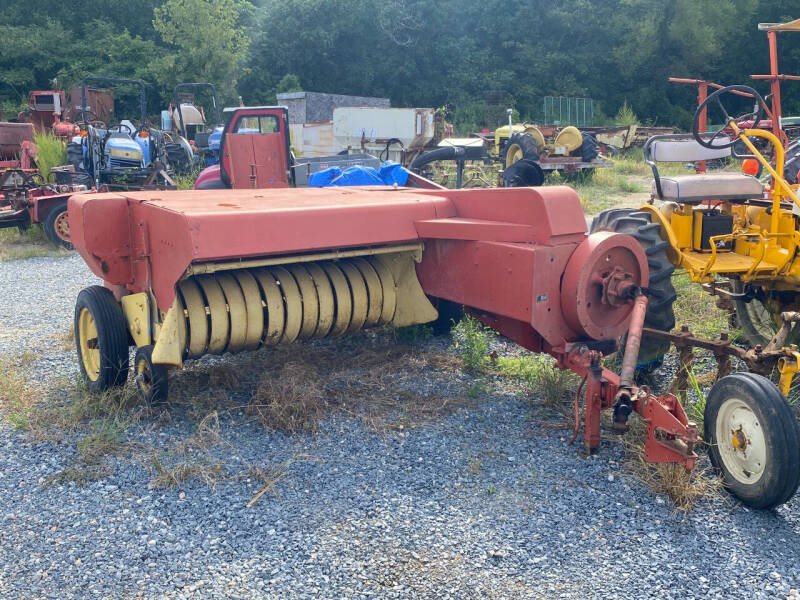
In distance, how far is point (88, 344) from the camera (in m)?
4.09

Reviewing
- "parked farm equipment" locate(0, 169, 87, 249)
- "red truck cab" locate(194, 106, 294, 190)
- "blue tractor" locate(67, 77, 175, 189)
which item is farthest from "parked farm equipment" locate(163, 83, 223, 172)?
"red truck cab" locate(194, 106, 294, 190)

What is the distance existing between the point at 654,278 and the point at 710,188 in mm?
979

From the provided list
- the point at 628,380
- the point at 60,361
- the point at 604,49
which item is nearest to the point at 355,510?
the point at 628,380

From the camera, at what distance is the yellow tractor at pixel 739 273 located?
2760 millimetres

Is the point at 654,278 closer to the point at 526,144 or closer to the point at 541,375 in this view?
the point at 541,375

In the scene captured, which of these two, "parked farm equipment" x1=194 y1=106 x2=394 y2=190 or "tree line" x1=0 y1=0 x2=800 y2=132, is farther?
"tree line" x1=0 y1=0 x2=800 y2=132

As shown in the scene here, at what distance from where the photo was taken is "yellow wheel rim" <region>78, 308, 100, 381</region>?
4.12 metres

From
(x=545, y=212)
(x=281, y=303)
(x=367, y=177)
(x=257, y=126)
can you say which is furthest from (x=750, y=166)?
(x=257, y=126)

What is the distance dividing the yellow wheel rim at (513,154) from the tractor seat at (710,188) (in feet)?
30.1

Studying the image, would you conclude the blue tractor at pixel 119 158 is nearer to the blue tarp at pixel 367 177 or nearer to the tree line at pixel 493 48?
the blue tarp at pixel 367 177

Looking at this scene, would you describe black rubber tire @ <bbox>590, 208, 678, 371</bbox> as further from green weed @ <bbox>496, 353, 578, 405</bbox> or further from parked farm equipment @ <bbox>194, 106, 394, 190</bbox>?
parked farm equipment @ <bbox>194, 106, 394, 190</bbox>

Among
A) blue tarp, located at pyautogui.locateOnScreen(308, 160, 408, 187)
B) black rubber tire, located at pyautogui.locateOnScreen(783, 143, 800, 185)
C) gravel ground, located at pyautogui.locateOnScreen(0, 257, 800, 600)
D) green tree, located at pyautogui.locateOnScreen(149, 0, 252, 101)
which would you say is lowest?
gravel ground, located at pyautogui.locateOnScreen(0, 257, 800, 600)

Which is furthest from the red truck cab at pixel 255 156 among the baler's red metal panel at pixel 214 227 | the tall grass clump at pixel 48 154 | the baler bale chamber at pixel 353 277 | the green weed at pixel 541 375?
the tall grass clump at pixel 48 154

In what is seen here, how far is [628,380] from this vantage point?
9.82ft
